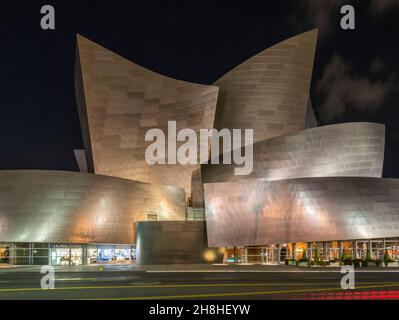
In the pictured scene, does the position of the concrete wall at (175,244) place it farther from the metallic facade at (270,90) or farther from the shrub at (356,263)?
the metallic facade at (270,90)

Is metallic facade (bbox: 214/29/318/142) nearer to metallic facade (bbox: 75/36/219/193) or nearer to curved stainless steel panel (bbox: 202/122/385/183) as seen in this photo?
metallic facade (bbox: 75/36/219/193)

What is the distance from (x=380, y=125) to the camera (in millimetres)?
38625

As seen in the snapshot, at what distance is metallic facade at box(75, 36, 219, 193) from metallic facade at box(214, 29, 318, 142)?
3.23m

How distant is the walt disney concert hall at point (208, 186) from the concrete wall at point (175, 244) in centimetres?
7

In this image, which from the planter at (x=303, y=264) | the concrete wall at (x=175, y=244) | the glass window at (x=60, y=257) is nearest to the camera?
the planter at (x=303, y=264)

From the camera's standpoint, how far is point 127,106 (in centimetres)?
4347

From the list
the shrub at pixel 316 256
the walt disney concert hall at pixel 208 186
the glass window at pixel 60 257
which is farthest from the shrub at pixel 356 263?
the glass window at pixel 60 257

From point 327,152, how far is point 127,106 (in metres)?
16.9

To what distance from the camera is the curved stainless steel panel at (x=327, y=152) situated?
3816 centimetres

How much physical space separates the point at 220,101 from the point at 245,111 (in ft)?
8.02

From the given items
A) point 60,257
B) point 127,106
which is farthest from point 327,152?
point 60,257

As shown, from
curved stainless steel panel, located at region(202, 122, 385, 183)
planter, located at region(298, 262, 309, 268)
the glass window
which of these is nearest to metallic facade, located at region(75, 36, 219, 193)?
curved stainless steel panel, located at region(202, 122, 385, 183)
